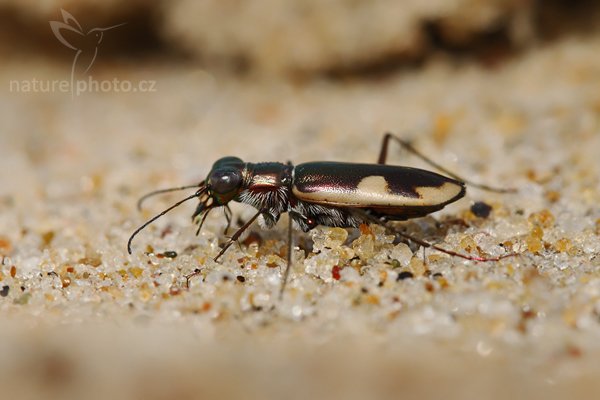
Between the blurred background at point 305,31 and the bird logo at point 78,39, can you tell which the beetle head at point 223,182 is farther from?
the bird logo at point 78,39

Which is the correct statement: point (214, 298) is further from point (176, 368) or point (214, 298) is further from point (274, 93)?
point (274, 93)

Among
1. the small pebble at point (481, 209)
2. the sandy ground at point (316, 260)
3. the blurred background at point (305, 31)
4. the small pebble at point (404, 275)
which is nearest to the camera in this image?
the sandy ground at point (316, 260)

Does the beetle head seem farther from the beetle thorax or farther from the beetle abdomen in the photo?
the beetle abdomen

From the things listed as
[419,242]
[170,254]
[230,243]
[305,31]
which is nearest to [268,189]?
[230,243]

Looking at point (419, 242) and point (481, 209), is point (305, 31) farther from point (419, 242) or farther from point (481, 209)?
point (419, 242)

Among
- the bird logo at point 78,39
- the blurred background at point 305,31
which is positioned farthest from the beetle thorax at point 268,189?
the bird logo at point 78,39

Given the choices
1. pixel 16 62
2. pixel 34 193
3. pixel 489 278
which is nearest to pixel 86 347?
pixel 489 278

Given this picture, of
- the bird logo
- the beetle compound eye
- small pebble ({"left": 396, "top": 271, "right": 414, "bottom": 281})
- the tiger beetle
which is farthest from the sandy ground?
the bird logo
